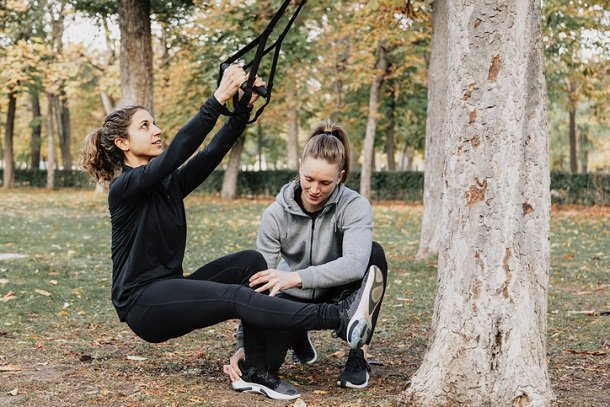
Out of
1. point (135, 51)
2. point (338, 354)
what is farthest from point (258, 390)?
point (135, 51)

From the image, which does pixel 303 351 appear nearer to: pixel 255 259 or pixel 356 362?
pixel 356 362

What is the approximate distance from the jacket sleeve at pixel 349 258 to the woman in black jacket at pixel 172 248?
0.17 meters

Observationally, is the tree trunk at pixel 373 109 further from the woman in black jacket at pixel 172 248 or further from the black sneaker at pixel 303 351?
the woman in black jacket at pixel 172 248

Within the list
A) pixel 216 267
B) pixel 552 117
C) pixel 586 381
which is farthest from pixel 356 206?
pixel 552 117

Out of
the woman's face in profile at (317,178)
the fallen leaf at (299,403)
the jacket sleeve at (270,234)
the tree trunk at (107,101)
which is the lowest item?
the fallen leaf at (299,403)

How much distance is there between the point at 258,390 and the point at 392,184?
2405cm

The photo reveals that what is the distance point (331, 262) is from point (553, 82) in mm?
22346

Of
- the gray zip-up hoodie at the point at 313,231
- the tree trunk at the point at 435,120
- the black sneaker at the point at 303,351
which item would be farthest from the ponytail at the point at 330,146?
the tree trunk at the point at 435,120

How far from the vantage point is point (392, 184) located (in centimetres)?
2745

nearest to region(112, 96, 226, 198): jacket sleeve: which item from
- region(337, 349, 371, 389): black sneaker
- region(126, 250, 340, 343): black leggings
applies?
region(126, 250, 340, 343): black leggings

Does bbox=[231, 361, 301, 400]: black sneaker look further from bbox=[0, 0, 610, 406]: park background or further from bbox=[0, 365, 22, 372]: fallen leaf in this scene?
bbox=[0, 365, 22, 372]: fallen leaf

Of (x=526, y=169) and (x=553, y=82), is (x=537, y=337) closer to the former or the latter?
(x=526, y=169)

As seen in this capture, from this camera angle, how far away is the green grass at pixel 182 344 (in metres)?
3.70

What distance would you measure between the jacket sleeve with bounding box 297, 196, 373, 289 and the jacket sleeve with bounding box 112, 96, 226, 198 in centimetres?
84
